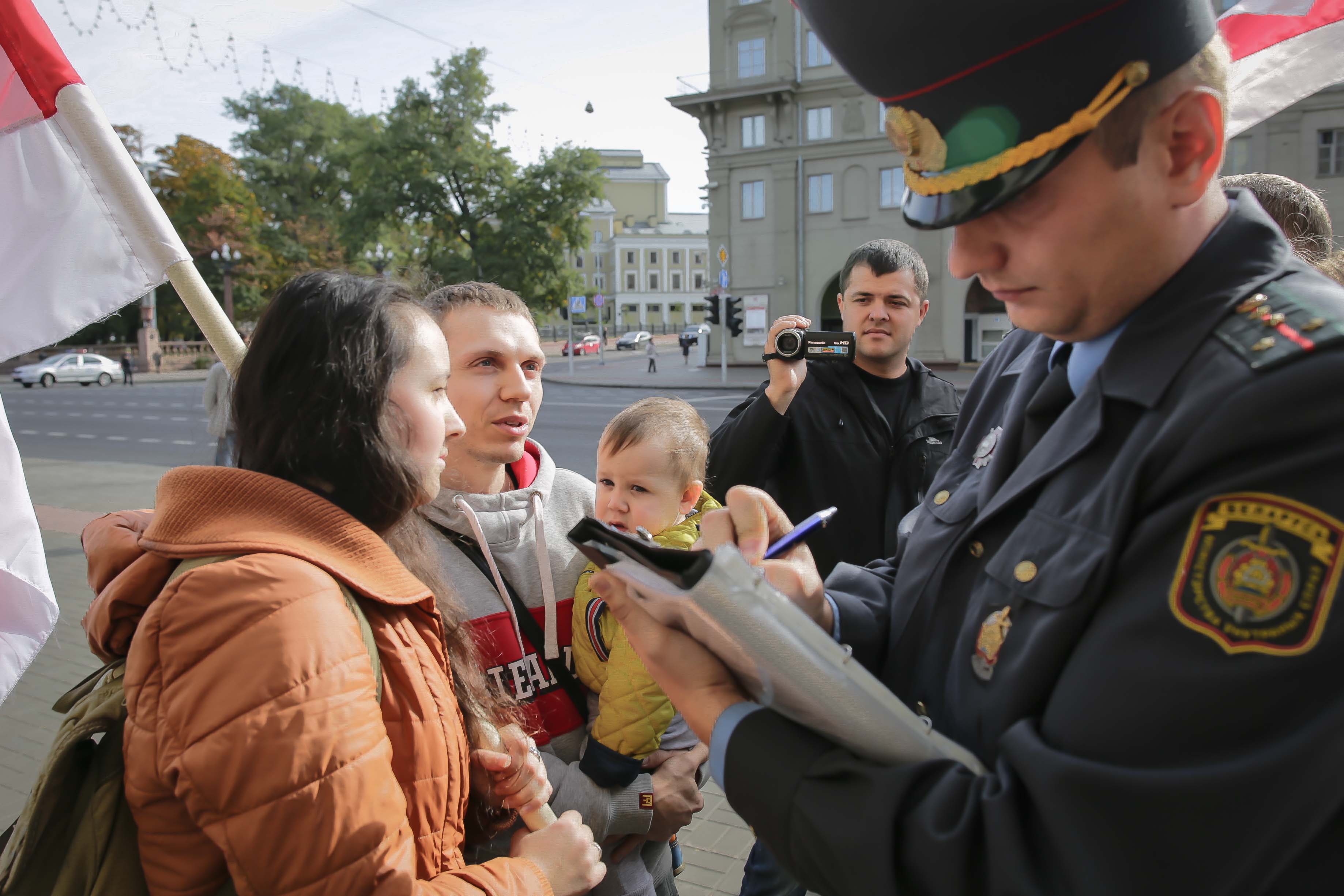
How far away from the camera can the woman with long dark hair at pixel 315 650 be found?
3.86ft

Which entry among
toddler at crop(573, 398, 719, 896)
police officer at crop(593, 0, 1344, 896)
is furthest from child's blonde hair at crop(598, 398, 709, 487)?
police officer at crop(593, 0, 1344, 896)

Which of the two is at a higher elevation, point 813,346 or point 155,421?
point 813,346

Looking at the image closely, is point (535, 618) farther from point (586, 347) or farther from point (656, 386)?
point (586, 347)

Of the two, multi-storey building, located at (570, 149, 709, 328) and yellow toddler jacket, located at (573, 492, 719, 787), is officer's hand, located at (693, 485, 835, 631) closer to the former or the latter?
yellow toddler jacket, located at (573, 492, 719, 787)

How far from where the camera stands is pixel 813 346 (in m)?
3.26

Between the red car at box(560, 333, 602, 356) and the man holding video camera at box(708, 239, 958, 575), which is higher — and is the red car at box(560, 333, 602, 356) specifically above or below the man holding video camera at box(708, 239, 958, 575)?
above

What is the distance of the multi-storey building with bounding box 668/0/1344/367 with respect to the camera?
29.6 meters

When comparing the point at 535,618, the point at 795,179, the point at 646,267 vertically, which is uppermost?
the point at 646,267

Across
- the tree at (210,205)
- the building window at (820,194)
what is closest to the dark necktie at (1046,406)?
the building window at (820,194)

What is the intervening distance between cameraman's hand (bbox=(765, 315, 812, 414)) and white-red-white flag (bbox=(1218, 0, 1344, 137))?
1.50 m

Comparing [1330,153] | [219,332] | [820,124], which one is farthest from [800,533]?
[820,124]

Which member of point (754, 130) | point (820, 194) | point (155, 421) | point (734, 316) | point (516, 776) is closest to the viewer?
point (516, 776)

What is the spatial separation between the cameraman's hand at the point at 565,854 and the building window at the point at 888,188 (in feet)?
98.7

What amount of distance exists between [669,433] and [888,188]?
30.0 meters
